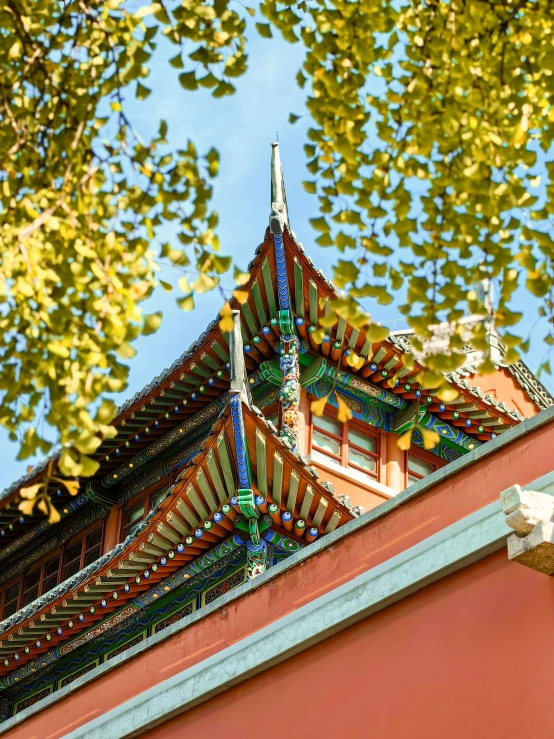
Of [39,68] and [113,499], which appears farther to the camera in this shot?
[113,499]

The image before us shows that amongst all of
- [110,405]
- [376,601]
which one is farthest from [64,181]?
[376,601]

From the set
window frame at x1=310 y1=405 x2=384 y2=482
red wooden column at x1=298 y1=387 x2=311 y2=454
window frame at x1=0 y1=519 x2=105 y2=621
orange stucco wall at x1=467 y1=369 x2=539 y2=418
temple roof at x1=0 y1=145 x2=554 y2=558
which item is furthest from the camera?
orange stucco wall at x1=467 y1=369 x2=539 y2=418

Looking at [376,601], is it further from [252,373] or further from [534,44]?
[252,373]

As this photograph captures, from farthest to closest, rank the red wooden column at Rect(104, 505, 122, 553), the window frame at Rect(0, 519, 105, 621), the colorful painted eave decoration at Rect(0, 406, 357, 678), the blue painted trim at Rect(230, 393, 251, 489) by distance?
the window frame at Rect(0, 519, 105, 621), the red wooden column at Rect(104, 505, 122, 553), the colorful painted eave decoration at Rect(0, 406, 357, 678), the blue painted trim at Rect(230, 393, 251, 489)

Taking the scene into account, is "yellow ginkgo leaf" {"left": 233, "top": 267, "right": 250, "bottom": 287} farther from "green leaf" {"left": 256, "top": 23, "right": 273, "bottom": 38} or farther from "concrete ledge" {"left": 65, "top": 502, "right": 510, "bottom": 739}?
"concrete ledge" {"left": 65, "top": 502, "right": 510, "bottom": 739}

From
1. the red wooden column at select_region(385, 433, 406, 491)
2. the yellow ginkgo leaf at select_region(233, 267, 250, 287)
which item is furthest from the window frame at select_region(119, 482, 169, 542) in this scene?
the yellow ginkgo leaf at select_region(233, 267, 250, 287)

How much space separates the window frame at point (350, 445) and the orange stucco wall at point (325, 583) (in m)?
4.38

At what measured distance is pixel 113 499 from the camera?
16172mm

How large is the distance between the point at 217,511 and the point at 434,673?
4965 mm

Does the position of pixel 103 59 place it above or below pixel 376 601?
above

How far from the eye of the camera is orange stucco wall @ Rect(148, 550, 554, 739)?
7.29 m

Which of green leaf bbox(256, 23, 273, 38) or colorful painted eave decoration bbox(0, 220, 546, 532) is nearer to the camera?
green leaf bbox(256, 23, 273, 38)

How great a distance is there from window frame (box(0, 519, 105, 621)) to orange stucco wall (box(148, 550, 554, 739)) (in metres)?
7.62

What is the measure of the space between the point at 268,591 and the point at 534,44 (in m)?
4.84
